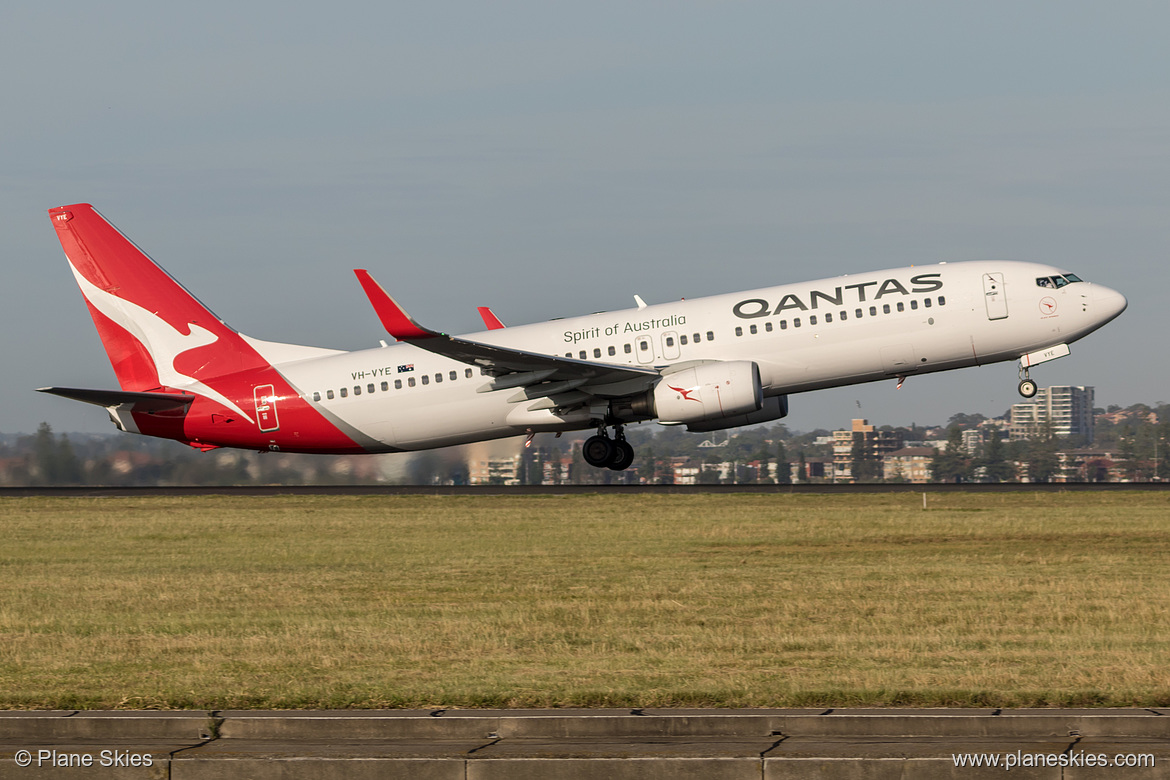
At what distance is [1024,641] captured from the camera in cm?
1616

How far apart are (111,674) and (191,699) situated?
231 centimetres

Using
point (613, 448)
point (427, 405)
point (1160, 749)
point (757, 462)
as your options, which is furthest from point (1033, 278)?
point (757, 462)

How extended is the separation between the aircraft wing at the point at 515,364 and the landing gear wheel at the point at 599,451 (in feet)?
7.65

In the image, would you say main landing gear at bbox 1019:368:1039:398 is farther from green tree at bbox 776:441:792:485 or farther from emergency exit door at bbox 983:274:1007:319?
green tree at bbox 776:441:792:485

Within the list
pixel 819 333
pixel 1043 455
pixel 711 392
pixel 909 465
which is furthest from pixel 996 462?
pixel 711 392

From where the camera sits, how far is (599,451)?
125 ft

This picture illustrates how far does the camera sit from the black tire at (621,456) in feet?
126

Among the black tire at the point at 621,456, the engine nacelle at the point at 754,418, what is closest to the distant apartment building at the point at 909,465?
the engine nacelle at the point at 754,418

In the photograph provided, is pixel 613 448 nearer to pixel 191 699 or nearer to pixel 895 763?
pixel 191 699

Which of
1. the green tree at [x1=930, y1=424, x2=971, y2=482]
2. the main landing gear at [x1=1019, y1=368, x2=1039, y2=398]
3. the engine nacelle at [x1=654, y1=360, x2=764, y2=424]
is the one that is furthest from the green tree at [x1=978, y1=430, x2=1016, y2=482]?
the engine nacelle at [x1=654, y1=360, x2=764, y2=424]

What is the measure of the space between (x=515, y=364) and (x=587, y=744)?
80.5ft

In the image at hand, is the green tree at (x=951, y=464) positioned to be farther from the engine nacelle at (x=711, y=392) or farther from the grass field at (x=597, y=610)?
the engine nacelle at (x=711, y=392)

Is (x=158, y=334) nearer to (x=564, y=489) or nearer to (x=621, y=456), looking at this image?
(x=621, y=456)

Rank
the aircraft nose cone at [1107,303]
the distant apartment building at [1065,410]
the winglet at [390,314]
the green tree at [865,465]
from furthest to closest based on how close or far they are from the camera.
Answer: the distant apartment building at [1065,410], the green tree at [865,465], the aircraft nose cone at [1107,303], the winglet at [390,314]
